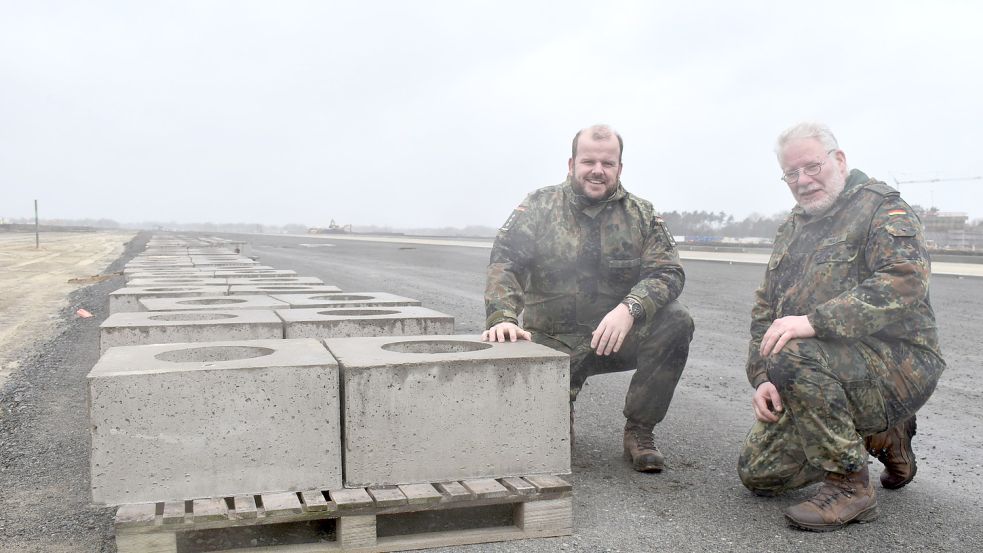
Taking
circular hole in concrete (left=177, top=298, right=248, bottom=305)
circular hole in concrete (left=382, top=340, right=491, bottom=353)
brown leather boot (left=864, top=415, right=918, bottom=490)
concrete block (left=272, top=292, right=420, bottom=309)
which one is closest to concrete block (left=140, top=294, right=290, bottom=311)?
circular hole in concrete (left=177, top=298, right=248, bottom=305)

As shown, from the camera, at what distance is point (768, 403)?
3.53 meters

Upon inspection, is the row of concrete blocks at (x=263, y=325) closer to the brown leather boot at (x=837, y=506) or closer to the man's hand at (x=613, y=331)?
the man's hand at (x=613, y=331)

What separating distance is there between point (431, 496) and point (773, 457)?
1.56 m

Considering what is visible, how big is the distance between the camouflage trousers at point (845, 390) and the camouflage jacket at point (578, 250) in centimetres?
109

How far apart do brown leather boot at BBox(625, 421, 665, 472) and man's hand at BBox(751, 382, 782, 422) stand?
0.68 meters

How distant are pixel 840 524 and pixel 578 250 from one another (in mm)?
1850

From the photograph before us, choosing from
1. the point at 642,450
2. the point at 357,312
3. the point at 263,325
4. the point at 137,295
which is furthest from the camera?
the point at 137,295

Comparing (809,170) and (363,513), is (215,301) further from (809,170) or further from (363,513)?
(809,170)

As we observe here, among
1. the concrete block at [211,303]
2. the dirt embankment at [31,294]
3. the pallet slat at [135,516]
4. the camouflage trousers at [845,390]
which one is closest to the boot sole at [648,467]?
the camouflage trousers at [845,390]

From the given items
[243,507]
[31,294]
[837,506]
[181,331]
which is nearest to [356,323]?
[181,331]

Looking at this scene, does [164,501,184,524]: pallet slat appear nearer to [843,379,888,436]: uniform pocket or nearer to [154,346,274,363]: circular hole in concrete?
[154,346,274,363]: circular hole in concrete

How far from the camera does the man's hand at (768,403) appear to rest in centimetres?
345

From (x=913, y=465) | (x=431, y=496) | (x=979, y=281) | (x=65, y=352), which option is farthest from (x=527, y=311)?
(x=979, y=281)

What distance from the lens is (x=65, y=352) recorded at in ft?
24.9
